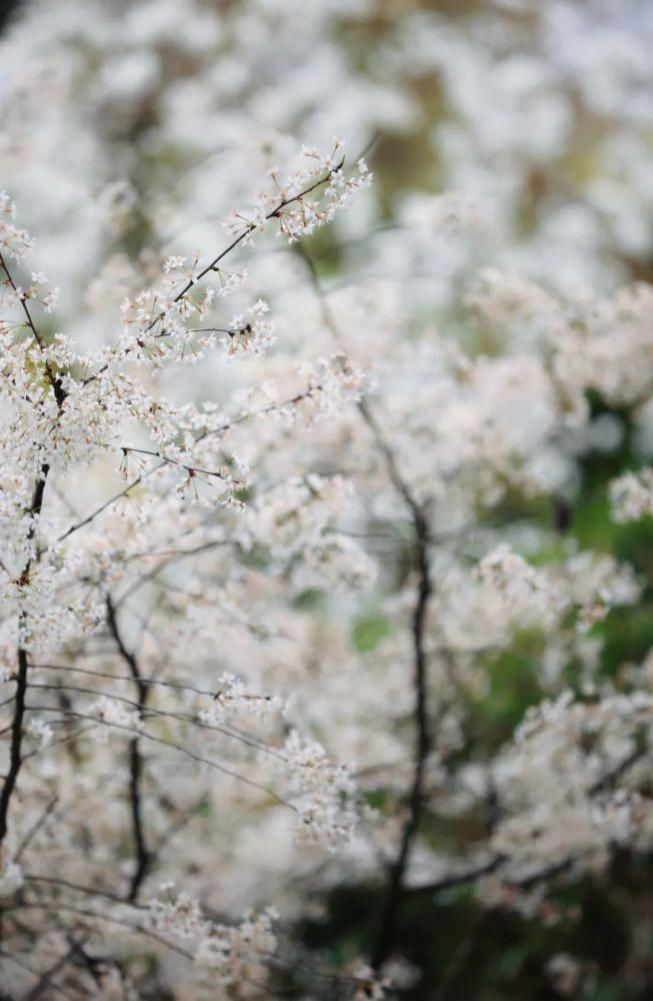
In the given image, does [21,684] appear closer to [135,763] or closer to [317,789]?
[317,789]

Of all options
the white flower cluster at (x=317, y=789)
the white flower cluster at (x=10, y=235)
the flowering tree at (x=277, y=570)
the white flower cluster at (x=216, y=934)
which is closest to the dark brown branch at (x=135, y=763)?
the flowering tree at (x=277, y=570)

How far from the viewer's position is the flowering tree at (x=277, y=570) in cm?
156

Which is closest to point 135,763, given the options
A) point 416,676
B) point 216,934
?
point 216,934

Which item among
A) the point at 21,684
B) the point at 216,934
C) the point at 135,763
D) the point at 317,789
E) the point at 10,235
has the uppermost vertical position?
the point at 10,235

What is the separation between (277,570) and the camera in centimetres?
277

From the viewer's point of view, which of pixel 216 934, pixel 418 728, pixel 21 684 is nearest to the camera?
pixel 21 684

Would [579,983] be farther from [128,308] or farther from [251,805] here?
[128,308]

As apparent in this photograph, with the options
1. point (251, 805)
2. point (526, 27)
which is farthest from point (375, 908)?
point (526, 27)

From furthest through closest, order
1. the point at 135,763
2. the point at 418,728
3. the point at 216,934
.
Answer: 1. the point at 418,728
2. the point at 135,763
3. the point at 216,934

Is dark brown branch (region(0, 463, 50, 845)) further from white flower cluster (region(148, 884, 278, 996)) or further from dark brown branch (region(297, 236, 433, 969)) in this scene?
dark brown branch (region(297, 236, 433, 969))

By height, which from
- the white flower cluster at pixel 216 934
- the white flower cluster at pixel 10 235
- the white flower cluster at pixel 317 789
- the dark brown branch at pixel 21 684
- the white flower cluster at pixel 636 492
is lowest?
the white flower cluster at pixel 216 934

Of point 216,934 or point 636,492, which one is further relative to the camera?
point 636,492

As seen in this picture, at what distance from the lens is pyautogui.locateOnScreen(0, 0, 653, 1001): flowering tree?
156 cm

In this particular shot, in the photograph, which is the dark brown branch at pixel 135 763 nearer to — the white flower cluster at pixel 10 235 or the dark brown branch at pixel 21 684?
the dark brown branch at pixel 21 684
